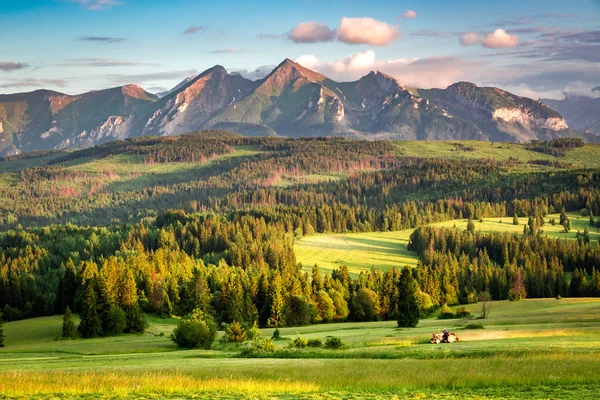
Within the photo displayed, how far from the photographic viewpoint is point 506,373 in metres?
38.4

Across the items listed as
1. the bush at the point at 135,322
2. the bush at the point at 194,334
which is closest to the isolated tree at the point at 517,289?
the bush at the point at 135,322

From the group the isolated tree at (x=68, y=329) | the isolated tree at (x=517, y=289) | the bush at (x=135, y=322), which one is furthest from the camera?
the isolated tree at (x=517, y=289)

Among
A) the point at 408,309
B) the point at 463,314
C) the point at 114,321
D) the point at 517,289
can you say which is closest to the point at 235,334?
the point at 408,309

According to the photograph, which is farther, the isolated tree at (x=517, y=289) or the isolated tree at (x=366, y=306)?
the isolated tree at (x=517, y=289)

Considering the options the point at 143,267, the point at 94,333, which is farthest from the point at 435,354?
the point at 143,267

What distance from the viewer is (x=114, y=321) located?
106 m

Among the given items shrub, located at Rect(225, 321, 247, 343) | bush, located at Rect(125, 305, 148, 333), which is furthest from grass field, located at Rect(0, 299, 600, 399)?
bush, located at Rect(125, 305, 148, 333)

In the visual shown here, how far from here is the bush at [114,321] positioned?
347 feet

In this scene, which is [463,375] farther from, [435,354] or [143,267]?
[143,267]

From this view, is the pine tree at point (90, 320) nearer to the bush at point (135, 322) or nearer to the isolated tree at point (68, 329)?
the isolated tree at point (68, 329)

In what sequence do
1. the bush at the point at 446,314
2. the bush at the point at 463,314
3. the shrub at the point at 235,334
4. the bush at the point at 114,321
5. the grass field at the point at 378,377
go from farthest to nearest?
1. the bush at the point at 446,314
2. the bush at the point at 463,314
3. the bush at the point at 114,321
4. the shrub at the point at 235,334
5. the grass field at the point at 378,377

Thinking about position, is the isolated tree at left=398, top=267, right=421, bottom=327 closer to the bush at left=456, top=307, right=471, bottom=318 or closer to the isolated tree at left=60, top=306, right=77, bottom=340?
the bush at left=456, top=307, right=471, bottom=318

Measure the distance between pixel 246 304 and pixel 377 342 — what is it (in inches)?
2554

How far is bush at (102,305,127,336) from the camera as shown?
4161 inches
